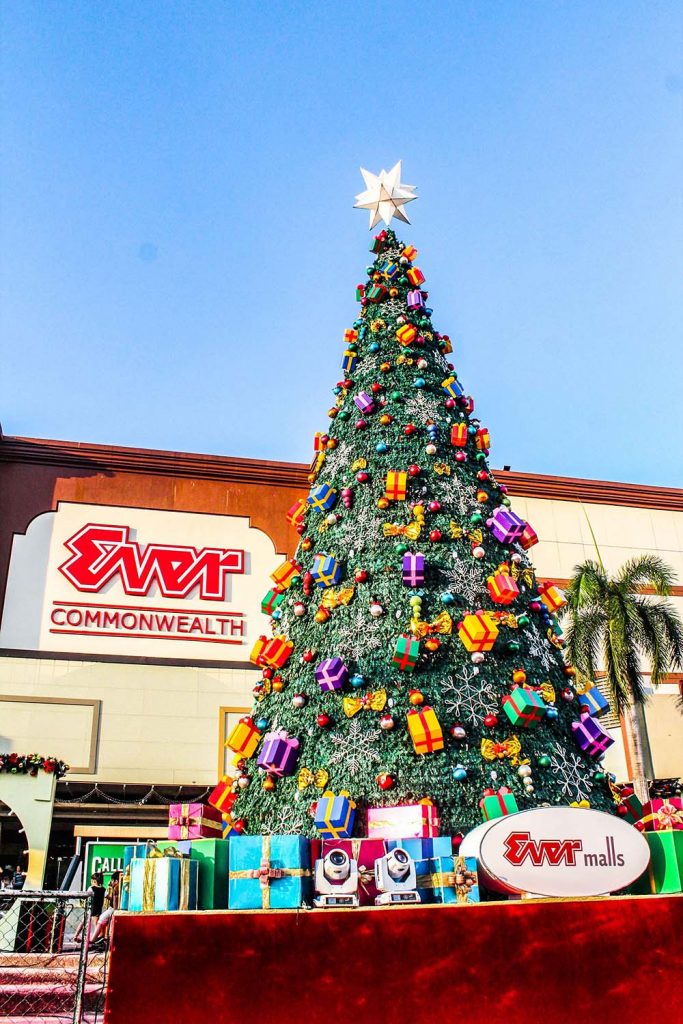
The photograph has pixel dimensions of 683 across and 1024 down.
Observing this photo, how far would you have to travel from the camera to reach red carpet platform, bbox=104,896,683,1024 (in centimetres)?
473

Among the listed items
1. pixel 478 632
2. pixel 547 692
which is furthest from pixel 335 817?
pixel 547 692

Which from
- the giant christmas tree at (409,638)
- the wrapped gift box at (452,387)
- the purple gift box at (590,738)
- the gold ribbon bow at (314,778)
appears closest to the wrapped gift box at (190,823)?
the giant christmas tree at (409,638)

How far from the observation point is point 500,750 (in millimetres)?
6410

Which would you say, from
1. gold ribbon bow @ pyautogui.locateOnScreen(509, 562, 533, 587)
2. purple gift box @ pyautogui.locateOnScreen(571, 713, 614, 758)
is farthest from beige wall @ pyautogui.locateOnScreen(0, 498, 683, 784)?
purple gift box @ pyautogui.locateOnScreen(571, 713, 614, 758)

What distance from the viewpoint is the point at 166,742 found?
61.3ft

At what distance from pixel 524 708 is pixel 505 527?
1.80 m

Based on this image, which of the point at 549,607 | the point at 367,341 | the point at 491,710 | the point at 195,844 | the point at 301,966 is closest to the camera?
the point at 301,966

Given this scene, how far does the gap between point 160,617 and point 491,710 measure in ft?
46.2

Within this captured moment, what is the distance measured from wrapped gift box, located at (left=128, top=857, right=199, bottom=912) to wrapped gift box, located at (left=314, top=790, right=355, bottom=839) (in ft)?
3.86

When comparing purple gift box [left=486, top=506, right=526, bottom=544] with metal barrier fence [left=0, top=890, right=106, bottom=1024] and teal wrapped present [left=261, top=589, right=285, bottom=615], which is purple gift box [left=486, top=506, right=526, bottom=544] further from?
metal barrier fence [left=0, top=890, right=106, bottom=1024]

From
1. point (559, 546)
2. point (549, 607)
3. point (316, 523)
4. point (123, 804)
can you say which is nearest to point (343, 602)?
point (316, 523)

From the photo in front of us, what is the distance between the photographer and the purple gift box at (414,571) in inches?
281

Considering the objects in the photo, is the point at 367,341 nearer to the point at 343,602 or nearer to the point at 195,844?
the point at 343,602

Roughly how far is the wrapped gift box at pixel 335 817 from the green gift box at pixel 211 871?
76 centimetres
